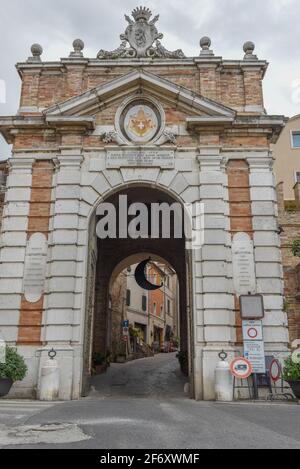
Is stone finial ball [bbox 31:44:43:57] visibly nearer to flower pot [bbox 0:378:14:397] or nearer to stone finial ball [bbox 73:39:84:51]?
stone finial ball [bbox 73:39:84:51]

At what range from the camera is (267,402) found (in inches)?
400

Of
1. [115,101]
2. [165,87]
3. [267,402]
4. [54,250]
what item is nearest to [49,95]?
[115,101]

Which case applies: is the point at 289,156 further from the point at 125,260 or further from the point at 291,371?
the point at 291,371

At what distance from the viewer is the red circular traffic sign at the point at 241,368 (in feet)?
33.7

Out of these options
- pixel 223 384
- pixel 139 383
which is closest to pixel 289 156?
pixel 139 383

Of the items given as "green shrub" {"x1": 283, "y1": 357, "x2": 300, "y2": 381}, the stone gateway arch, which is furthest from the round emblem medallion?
"green shrub" {"x1": 283, "y1": 357, "x2": 300, "y2": 381}

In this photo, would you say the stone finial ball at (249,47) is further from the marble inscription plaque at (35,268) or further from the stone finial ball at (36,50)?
the marble inscription plaque at (35,268)

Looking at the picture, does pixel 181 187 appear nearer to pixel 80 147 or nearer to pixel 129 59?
pixel 80 147

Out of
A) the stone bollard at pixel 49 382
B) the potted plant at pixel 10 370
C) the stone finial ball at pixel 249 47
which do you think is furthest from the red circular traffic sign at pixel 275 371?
the stone finial ball at pixel 249 47

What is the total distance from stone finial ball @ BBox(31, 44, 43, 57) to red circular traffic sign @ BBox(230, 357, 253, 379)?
1100cm

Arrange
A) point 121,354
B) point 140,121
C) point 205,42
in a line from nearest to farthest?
point 140,121
point 205,42
point 121,354

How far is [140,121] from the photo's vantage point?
13188mm

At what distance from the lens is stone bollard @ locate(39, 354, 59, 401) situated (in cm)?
1050

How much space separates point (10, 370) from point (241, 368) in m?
5.41
